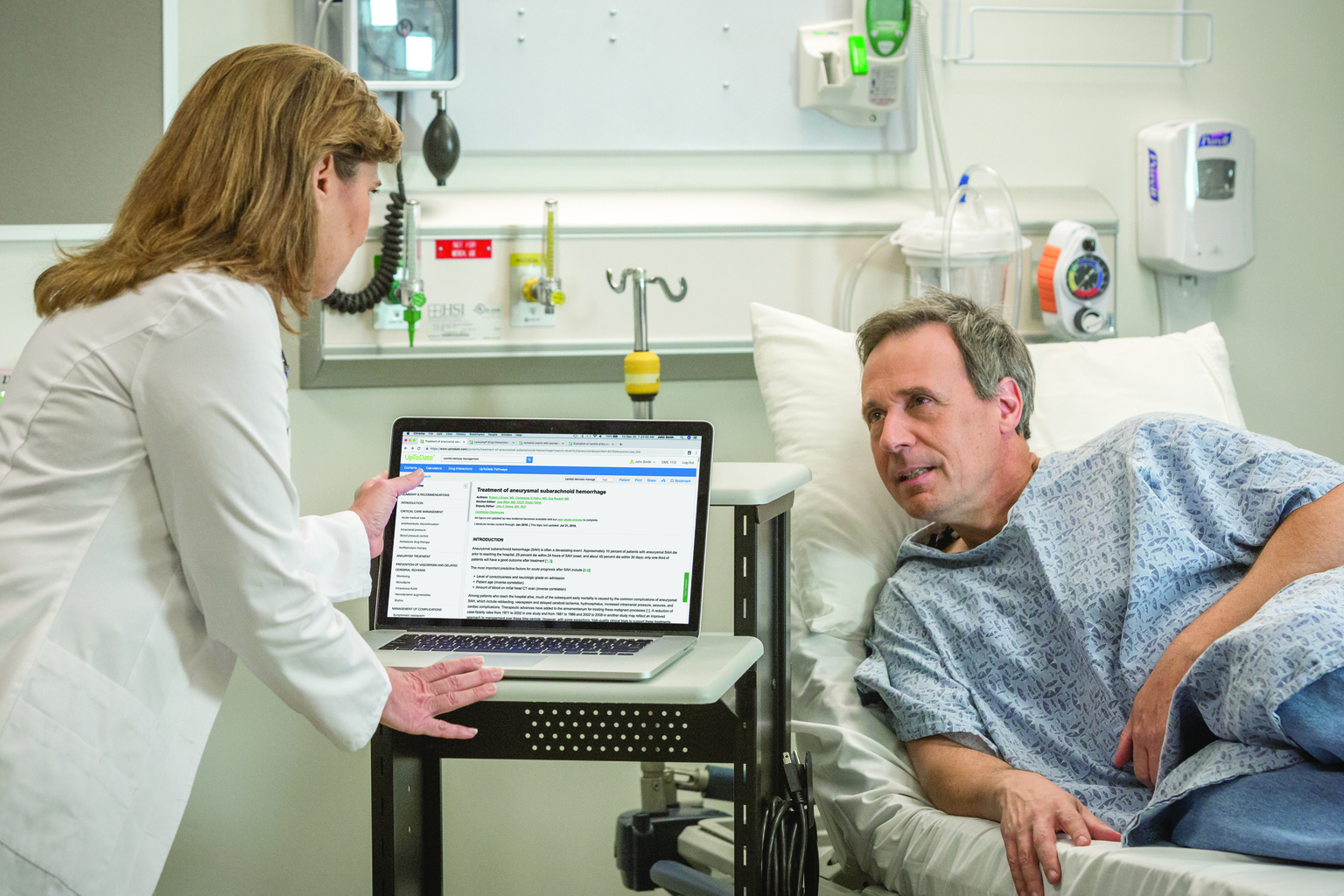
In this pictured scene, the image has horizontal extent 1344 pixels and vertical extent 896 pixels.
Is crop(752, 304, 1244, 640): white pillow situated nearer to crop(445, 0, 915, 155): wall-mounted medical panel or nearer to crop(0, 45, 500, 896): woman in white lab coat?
crop(445, 0, 915, 155): wall-mounted medical panel

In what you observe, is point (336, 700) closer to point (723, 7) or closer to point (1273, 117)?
point (723, 7)

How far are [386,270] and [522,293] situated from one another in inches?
9.1

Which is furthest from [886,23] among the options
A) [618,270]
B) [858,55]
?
[618,270]

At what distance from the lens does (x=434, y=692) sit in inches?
47.3

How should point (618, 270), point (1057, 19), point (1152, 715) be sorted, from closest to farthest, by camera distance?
point (1152, 715)
point (618, 270)
point (1057, 19)

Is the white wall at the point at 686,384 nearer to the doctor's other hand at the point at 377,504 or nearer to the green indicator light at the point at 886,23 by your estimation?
the green indicator light at the point at 886,23

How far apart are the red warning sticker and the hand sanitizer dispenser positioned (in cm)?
121

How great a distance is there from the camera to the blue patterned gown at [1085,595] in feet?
4.77

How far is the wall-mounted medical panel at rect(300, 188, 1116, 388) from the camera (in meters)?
2.03

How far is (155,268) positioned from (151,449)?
6.2 inches

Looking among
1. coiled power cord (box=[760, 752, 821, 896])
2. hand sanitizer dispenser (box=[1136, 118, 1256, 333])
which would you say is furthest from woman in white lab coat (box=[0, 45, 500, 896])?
hand sanitizer dispenser (box=[1136, 118, 1256, 333])

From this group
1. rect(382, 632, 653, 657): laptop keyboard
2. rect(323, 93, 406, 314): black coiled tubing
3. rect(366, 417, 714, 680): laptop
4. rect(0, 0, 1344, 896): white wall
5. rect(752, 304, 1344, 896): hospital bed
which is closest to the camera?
rect(752, 304, 1344, 896): hospital bed

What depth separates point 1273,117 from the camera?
7.41 ft

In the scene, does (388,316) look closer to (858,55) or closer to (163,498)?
(858,55)
